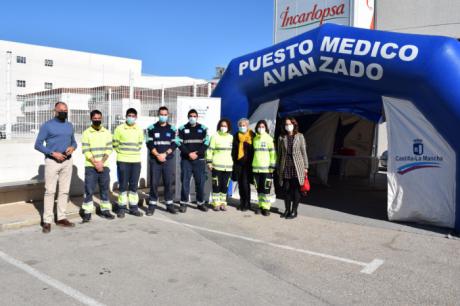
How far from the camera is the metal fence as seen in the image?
879cm

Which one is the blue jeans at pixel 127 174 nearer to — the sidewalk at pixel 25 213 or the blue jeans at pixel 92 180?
the blue jeans at pixel 92 180

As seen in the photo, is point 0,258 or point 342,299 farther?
point 0,258

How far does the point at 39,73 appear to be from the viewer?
4147 cm

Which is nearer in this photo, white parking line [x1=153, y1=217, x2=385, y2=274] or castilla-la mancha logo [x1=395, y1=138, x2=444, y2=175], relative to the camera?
white parking line [x1=153, y1=217, x2=385, y2=274]

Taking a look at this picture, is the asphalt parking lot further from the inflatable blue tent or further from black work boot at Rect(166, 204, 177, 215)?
the inflatable blue tent

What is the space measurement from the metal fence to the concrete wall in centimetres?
1119

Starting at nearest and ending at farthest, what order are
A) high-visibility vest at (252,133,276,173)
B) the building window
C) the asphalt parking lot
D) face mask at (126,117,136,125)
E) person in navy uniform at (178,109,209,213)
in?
the asphalt parking lot
face mask at (126,117,136,125)
high-visibility vest at (252,133,276,173)
person in navy uniform at (178,109,209,213)
the building window

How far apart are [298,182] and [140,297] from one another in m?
4.02

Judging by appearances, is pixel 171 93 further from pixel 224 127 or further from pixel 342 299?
pixel 342 299

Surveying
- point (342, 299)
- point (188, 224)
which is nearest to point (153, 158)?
point (188, 224)

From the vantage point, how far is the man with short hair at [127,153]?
6898 mm

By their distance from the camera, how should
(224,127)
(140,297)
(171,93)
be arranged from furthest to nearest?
(171,93) < (224,127) < (140,297)

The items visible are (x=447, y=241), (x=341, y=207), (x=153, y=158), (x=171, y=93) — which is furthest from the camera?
(x=171, y=93)

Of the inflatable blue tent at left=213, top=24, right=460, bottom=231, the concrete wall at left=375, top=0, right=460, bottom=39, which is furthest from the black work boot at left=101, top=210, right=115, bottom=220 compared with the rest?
the concrete wall at left=375, top=0, right=460, bottom=39
